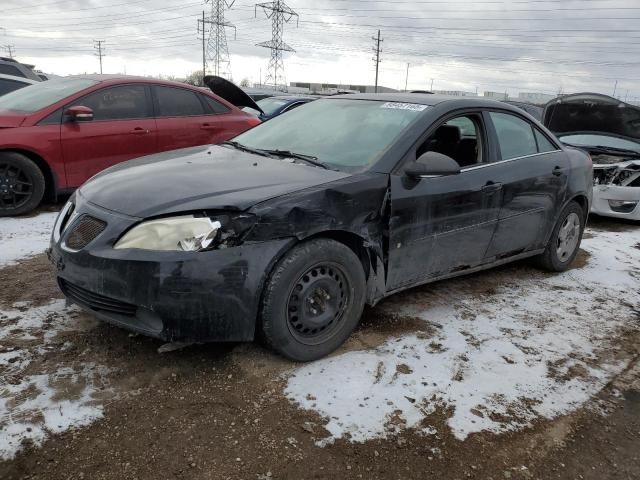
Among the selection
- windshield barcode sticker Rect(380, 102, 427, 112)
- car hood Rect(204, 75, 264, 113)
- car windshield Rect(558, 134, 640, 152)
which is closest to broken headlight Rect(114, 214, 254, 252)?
windshield barcode sticker Rect(380, 102, 427, 112)

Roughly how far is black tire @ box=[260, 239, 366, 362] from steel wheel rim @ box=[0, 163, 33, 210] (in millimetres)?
4005

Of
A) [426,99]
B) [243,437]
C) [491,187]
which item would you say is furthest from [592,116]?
[243,437]

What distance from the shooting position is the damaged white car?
7.19m

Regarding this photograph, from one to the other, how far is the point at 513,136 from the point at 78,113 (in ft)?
14.0

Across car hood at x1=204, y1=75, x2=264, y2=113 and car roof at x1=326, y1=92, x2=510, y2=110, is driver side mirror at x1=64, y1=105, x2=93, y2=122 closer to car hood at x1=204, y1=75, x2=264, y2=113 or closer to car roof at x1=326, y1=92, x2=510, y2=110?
car hood at x1=204, y1=75, x2=264, y2=113

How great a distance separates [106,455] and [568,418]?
220 centimetres

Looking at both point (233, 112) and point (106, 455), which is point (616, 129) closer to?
point (233, 112)

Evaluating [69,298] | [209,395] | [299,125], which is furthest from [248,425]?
[299,125]

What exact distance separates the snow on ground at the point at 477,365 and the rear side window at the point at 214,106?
399 centimetres

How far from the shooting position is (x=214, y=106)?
6.91m

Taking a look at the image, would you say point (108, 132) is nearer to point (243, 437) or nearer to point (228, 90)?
point (228, 90)

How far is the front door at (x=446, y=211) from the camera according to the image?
329cm

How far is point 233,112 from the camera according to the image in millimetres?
7070

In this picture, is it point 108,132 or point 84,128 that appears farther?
point 108,132
